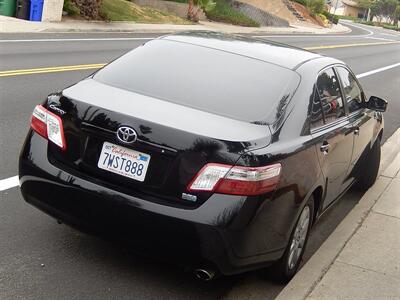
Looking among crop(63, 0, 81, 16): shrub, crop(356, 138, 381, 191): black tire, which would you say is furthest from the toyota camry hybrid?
crop(63, 0, 81, 16): shrub

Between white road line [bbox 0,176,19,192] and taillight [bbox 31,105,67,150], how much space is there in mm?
1334

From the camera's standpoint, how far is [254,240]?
3670 millimetres

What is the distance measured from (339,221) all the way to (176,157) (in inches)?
110

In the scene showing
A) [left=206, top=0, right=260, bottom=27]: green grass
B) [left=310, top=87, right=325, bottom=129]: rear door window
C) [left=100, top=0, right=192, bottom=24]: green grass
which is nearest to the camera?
[left=310, top=87, right=325, bottom=129]: rear door window

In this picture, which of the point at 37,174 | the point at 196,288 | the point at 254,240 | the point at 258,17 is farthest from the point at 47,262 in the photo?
the point at 258,17

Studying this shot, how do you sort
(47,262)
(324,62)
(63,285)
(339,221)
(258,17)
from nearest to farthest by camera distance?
(63,285)
(47,262)
(324,62)
(339,221)
(258,17)

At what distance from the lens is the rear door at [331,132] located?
4.45 m

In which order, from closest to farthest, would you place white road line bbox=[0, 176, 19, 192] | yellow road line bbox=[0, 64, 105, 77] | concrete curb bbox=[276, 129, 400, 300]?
concrete curb bbox=[276, 129, 400, 300], white road line bbox=[0, 176, 19, 192], yellow road line bbox=[0, 64, 105, 77]

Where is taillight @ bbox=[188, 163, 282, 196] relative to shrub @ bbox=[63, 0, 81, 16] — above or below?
above

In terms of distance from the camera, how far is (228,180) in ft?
11.5

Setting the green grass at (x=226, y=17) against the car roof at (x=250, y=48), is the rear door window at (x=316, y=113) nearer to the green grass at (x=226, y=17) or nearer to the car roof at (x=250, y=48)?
the car roof at (x=250, y=48)

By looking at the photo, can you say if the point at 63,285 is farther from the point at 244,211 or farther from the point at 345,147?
the point at 345,147

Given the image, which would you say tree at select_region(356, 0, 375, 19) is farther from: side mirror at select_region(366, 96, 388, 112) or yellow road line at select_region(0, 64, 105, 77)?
side mirror at select_region(366, 96, 388, 112)

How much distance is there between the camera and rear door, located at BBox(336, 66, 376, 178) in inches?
211
